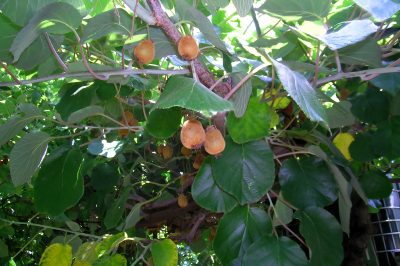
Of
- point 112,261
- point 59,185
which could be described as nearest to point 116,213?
point 59,185

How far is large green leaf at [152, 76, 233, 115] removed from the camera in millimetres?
557

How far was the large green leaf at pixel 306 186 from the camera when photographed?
1.02 metres

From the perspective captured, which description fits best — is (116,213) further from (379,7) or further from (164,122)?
(379,7)

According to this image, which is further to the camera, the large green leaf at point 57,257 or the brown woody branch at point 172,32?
the large green leaf at point 57,257

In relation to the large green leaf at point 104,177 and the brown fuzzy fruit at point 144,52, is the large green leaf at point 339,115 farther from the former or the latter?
the large green leaf at point 104,177

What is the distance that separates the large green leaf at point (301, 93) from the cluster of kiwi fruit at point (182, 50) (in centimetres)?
15

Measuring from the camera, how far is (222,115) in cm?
91

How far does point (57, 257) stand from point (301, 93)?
0.90 m

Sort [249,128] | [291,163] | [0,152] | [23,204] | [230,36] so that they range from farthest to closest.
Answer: [23,204] < [0,152] < [230,36] < [291,163] < [249,128]

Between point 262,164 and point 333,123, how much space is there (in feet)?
1.09

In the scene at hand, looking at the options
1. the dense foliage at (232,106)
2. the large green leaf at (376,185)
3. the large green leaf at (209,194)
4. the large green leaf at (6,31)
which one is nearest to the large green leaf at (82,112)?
the dense foliage at (232,106)

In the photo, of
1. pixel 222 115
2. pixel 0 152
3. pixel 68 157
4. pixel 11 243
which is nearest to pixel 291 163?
pixel 222 115

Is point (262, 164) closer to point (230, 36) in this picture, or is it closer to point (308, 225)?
point (308, 225)

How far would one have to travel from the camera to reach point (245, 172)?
2.94ft
